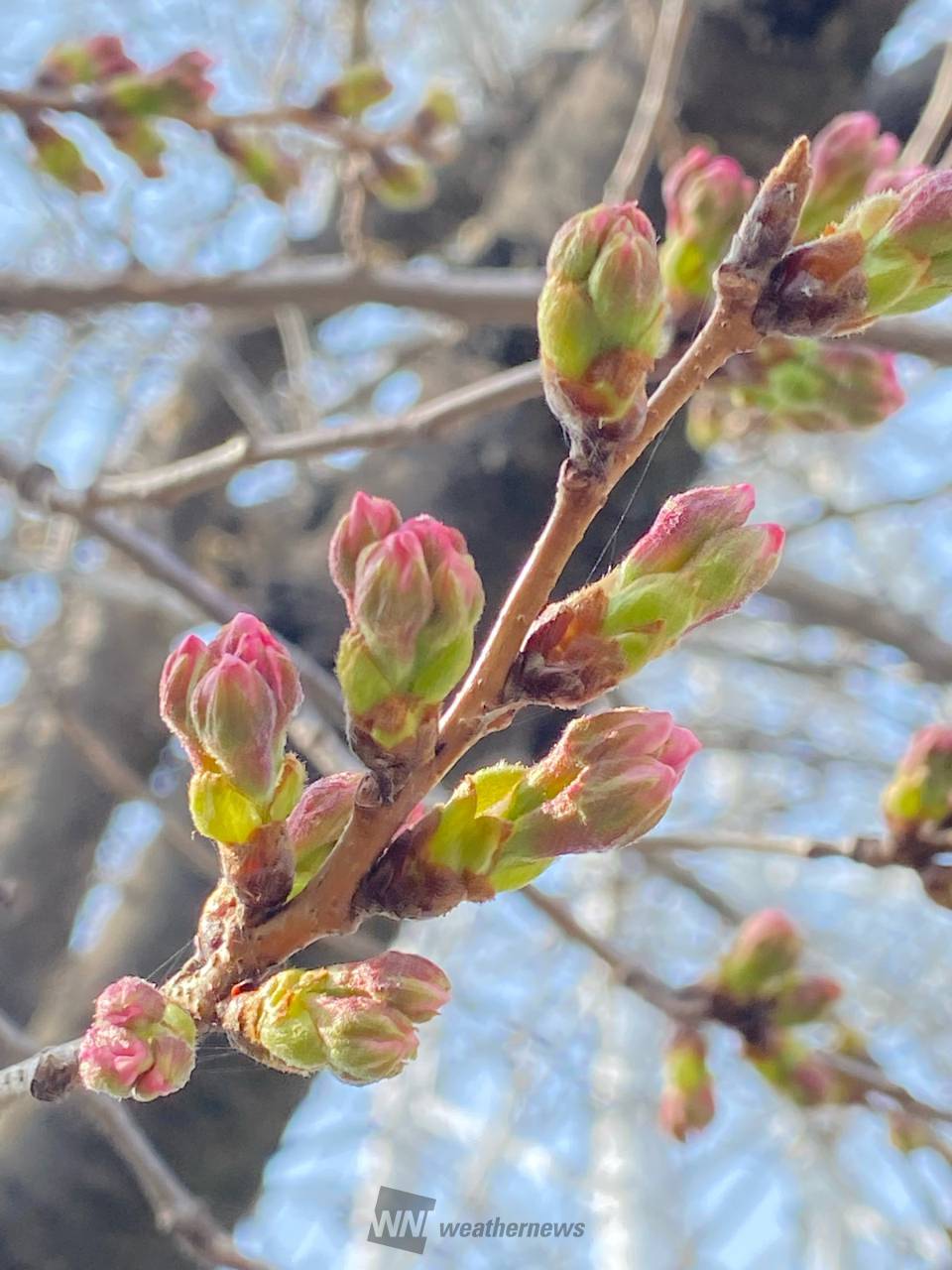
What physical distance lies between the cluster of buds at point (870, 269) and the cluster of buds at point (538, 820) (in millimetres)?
189

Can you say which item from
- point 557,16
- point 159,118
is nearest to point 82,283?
point 159,118

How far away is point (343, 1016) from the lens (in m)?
0.47

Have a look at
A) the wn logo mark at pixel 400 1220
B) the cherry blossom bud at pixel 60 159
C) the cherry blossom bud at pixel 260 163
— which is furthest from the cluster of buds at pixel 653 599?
the cherry blossom bud at pixel 260 163

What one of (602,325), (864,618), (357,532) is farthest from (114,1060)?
(864,618)

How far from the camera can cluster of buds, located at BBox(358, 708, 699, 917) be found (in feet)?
1.58

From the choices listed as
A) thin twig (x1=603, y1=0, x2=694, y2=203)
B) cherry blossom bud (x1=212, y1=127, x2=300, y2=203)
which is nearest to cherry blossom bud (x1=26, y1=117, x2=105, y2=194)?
cherry blossom bud (x1=212, y1=127, x2=300, y2=203)

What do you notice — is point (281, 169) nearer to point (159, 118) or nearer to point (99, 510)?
point (159, 118)

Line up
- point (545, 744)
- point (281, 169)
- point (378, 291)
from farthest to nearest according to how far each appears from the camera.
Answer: point (545, 744)
point (281, 169)
point (378, 291)

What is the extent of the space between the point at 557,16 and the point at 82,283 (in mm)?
2775

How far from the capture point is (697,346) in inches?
17.9

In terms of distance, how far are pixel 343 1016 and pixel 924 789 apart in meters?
0.62

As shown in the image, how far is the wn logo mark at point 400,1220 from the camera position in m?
0.81

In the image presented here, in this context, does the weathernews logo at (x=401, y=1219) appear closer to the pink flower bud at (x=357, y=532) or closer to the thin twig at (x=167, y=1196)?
the thin twig at (x=167, y=1196)

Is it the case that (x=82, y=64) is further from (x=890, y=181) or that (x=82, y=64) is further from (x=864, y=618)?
(x=864, y=618)
